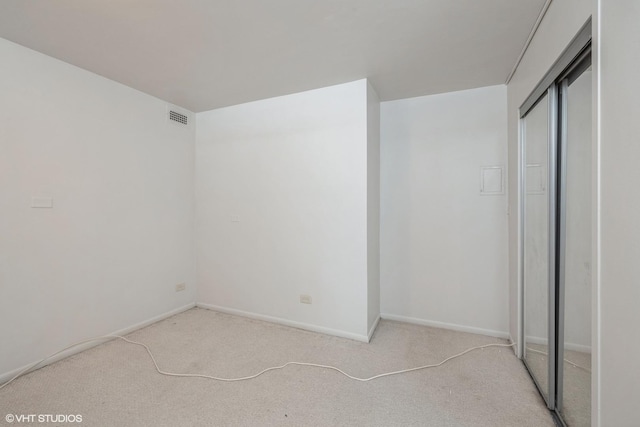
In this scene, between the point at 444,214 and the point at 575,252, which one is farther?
the point at 444,214

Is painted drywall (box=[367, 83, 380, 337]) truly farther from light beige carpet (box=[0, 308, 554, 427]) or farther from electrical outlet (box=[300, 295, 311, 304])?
electrical outlet (box=[300, 295, 311, 304])

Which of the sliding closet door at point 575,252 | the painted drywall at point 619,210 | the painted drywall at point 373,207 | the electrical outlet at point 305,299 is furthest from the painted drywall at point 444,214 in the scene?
the painted drywall at point 619,210

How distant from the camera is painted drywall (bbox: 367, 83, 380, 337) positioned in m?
2.58

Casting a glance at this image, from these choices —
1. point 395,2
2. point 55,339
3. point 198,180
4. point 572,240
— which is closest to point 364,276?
point 572,240

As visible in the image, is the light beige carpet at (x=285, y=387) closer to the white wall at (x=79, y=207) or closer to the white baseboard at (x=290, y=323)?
the white baseboard at (x=290, y=323)

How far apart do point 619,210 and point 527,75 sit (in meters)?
1.50

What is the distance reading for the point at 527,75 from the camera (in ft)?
6.32

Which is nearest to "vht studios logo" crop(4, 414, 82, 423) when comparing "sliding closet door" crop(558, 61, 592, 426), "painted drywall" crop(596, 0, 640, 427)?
"painted drywall" crop(596, 0, 640, 427)

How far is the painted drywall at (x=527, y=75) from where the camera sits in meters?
1.27

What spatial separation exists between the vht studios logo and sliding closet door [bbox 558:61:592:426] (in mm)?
2770

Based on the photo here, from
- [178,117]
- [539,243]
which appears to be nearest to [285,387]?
[539,243]

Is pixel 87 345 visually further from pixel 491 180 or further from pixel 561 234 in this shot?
pixel 491 180

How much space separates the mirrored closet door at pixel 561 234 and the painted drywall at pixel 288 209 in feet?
4.17

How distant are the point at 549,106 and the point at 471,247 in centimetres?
151
